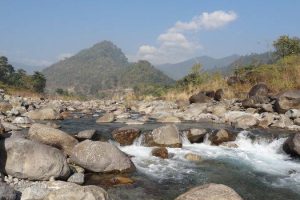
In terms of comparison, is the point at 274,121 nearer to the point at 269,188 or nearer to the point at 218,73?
the point at 269,188

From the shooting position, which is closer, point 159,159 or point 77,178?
point 77,178

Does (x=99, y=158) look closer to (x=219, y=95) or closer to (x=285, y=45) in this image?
(x=219, y=95)

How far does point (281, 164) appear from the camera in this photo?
1286 centimetres

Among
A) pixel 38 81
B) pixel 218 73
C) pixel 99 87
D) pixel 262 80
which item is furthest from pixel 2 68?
pixel 99 87

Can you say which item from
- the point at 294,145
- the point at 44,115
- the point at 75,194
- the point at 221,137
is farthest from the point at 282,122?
the point at 75,194

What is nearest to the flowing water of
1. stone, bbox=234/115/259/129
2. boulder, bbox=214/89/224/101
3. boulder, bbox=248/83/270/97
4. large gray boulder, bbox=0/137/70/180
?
large gray boulder, bbox=0/137/70/180

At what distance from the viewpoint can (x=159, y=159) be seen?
12422 millimetres

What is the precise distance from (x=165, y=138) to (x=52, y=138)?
456 cm

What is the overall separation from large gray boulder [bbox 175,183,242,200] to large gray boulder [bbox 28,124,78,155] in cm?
551

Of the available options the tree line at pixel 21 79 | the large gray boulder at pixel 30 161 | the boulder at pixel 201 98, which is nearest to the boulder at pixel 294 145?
the large gray boulder at pixel 30 161

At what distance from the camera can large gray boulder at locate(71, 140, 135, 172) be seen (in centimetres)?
1040

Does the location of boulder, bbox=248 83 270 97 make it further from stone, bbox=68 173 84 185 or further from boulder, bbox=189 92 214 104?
stone, bbox=68 173 84 185

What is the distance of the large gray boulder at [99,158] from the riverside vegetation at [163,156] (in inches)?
1.1

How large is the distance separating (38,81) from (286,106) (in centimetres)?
4842
